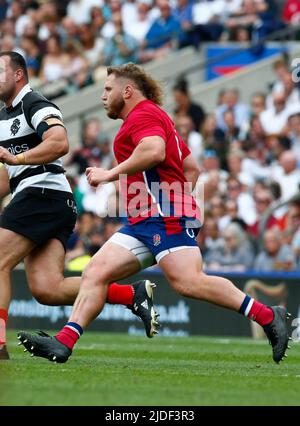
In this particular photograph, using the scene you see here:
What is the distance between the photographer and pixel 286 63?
824 inches

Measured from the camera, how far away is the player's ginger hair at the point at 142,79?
32.1 feet

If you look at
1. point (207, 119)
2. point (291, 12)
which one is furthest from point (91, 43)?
point (207, 119)

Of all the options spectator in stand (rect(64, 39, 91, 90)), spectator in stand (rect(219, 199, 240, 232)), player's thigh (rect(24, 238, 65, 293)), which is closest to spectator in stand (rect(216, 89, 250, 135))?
spectator in stand (rect(219, 199, 240, 232))

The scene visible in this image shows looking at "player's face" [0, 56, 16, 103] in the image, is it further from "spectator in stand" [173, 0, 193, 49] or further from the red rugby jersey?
"spectator in stand" [173, 0, 193, 49]

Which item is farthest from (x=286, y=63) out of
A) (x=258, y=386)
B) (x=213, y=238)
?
(x=258, y=386)

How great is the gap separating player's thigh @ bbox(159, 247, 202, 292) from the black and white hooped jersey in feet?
4.26

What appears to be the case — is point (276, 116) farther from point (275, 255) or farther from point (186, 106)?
point (275, 255)

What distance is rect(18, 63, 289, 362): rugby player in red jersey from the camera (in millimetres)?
9242

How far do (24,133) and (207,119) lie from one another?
10.9 metres

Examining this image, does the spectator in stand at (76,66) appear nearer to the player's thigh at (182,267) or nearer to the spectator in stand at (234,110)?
the spectator in stand at (234,110)

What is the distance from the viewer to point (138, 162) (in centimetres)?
917

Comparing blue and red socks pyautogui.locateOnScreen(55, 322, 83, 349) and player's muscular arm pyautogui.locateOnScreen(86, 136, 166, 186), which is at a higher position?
player's muscular arm pyautogui.locateOnScreen(86, 136, 166, 186)

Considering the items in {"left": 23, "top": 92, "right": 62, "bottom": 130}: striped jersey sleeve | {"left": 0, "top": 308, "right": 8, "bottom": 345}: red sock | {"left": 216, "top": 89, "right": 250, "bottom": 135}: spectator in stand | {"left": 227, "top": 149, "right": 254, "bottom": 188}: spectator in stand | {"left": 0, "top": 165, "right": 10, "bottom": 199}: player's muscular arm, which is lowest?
{"left": 227, "top": 149, "right": 254, "bottom": 188}: spectator in stand
